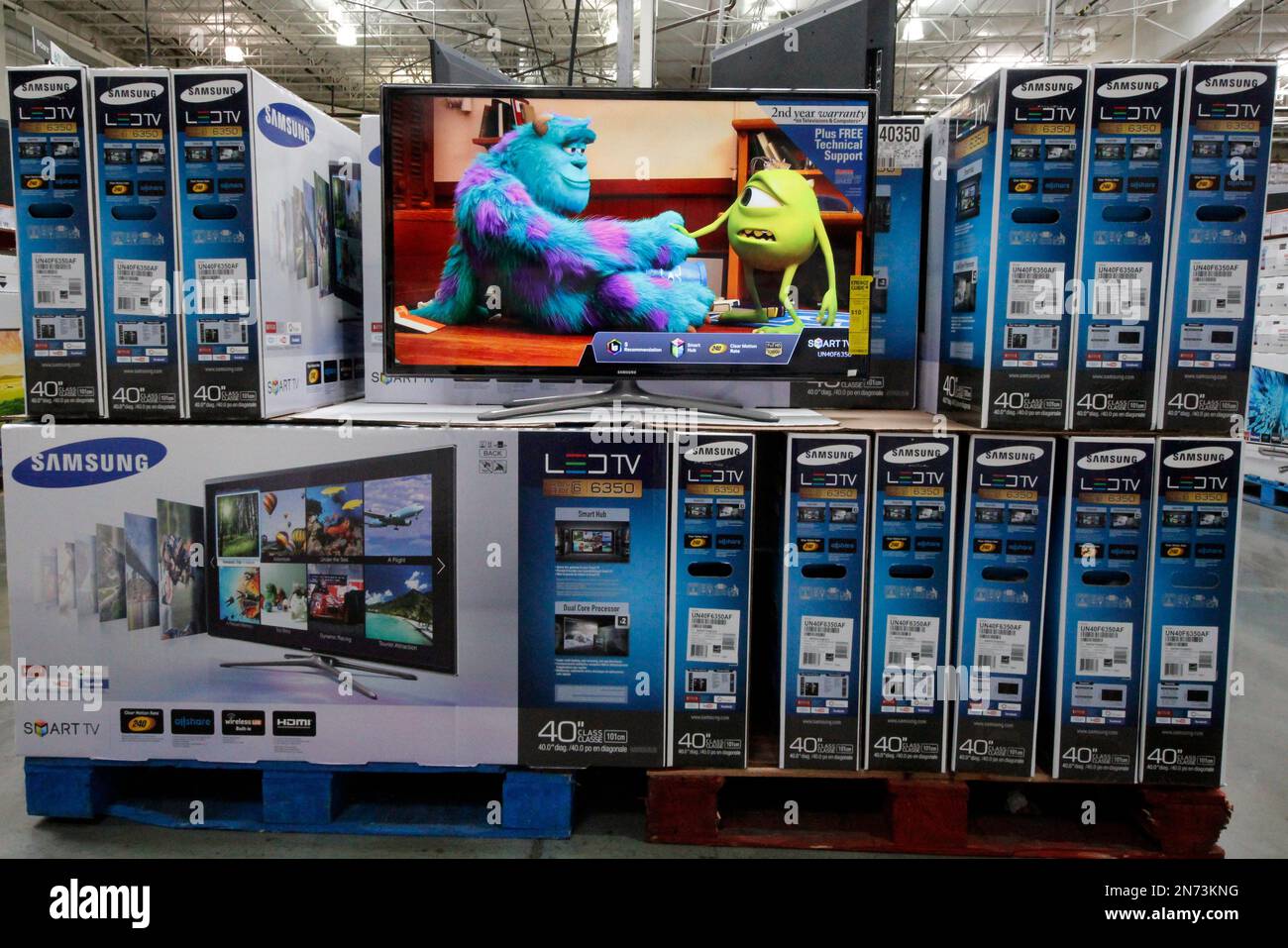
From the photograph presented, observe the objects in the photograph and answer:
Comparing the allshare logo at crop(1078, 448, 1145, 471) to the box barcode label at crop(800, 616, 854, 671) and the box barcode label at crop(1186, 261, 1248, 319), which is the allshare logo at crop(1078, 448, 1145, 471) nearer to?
the box barcode label at crop(1186, 261, 1248, 319)

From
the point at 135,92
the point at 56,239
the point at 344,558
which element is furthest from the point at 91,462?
the point at 135,92

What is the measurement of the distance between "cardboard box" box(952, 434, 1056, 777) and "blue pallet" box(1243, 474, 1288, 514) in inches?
266

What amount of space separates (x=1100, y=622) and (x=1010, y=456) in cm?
50

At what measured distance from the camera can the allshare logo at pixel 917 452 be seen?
7.69ft

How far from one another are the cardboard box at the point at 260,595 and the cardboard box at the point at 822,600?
732 millimetres

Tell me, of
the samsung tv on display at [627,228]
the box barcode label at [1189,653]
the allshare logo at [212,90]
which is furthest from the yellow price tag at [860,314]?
the allshare logo at [212,90]

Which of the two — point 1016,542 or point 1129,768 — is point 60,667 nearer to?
point 1016,542

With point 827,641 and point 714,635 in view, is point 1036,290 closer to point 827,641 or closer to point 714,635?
point 827,641

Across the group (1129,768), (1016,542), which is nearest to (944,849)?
(1129,768)

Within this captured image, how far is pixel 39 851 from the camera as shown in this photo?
2348 mm

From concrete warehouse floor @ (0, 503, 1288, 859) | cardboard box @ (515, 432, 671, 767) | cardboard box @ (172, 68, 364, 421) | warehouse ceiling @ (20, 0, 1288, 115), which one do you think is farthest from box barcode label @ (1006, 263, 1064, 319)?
warehouse ceiling @ (20, 0, 1288, 115)

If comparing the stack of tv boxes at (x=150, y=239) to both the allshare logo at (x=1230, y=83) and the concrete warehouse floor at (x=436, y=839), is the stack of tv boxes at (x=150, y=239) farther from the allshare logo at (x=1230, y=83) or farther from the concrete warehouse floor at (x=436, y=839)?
the allshare logo at (x=1230, y=83)

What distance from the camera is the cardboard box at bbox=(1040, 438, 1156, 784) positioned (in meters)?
2.34

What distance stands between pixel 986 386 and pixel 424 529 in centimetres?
153
